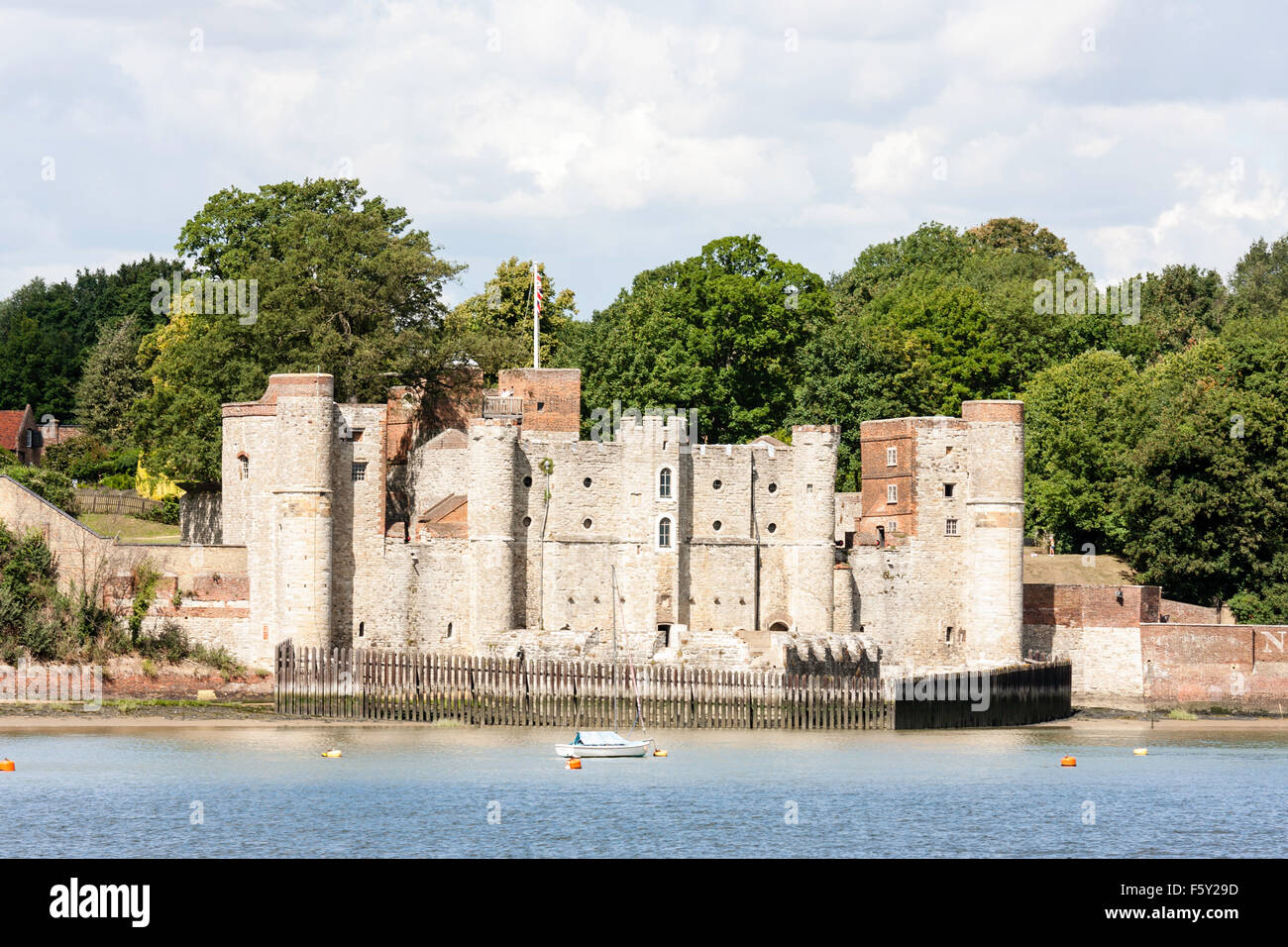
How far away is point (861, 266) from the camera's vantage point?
105750mm

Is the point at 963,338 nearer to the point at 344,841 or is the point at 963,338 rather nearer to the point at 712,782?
the point at 712,782

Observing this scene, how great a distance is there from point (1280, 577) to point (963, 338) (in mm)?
22655

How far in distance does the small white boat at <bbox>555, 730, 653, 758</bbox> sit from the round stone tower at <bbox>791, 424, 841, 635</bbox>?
38.8ft

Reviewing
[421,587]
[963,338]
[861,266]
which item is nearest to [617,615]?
[421,587]

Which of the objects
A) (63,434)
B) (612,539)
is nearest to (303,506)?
(612,539)

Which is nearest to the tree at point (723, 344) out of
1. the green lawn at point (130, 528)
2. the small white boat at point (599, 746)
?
the green lawn at point (130, 528)

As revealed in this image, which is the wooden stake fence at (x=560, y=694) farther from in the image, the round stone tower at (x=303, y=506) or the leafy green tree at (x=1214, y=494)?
the leafy green tree at (x=1214, y=494)

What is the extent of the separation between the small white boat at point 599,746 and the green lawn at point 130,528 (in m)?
29.1

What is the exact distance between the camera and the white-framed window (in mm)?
60969

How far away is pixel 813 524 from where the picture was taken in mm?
61875

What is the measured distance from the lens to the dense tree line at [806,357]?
6469 cm

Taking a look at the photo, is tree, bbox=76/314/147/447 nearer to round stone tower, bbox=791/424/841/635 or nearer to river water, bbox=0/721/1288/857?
river water, bbox=0/721/1288/857

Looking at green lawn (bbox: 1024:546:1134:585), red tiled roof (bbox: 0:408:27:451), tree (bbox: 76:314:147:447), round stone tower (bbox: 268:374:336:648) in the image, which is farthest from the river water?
red tiled roof (bbox: 0:408:27:451)

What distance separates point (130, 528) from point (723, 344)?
85.4ft
